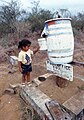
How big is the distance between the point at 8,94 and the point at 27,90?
510mm

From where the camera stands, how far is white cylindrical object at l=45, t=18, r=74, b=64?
3412 mm

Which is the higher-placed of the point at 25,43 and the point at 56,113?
the point at 25,43

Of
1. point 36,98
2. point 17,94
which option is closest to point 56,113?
point 36,98

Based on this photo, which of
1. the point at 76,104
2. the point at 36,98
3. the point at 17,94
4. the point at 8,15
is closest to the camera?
the point at 76,104

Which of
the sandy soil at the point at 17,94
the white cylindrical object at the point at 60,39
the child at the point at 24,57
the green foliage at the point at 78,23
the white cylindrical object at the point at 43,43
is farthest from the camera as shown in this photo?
the green foliage at the point at 78,23

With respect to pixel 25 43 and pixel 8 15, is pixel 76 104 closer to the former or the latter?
pixel 25 43

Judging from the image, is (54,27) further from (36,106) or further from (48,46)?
(36,106)

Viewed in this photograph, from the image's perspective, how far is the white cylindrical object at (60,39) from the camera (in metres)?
3.41

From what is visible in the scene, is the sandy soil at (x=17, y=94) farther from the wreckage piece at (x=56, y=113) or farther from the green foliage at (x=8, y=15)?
the green foliage at (x=8, y=15)

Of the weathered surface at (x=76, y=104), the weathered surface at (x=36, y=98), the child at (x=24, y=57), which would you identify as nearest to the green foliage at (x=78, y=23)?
the child at (x=24, y=57)

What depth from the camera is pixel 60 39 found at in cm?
342

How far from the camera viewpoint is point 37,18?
10.6 metres

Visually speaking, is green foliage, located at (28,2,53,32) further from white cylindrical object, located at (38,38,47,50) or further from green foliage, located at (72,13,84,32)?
white cylindrical object, located at (38,38,47,50)

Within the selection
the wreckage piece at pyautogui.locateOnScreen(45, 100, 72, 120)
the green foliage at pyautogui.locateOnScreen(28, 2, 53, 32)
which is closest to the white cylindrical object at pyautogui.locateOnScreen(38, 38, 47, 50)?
the wreckage piece at pyautogui.locateOnScreen(45, 100, 72, 120)
